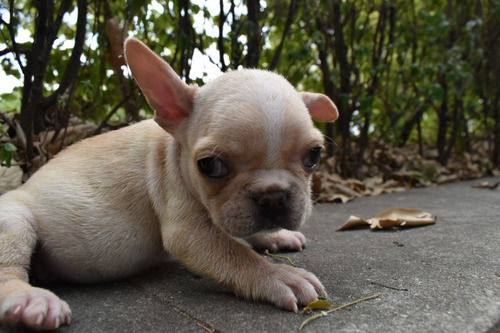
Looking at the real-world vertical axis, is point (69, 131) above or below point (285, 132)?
below

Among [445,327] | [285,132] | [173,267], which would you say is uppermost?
[285,132]

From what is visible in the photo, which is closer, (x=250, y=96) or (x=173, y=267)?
(x=250, y=96)

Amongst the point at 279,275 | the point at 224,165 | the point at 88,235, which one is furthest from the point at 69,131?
the point at 279,275

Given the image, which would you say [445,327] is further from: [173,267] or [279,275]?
[173,267]

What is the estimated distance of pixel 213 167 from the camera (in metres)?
2.50

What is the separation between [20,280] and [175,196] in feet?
3.34

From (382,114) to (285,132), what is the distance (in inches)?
265

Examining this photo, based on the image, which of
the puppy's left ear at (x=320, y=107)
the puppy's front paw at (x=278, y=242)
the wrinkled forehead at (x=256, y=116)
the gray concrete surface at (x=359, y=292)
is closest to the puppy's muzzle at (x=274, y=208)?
the wrinkled forehead at (x=256, y=116)

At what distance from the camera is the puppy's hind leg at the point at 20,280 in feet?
6.56

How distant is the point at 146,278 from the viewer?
2.92 metres

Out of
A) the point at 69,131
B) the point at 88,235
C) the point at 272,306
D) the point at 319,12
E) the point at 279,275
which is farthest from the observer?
Result: the point at 319,12

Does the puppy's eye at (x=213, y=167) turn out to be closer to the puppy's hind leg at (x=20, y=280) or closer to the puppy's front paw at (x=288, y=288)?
the puppy's front paw at (x=288, y=288)

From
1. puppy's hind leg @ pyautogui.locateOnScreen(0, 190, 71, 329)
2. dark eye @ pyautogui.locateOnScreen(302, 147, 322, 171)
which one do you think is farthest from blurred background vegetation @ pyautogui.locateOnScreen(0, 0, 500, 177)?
dark eye @ pyautogui.locateOnScreen(302, 147, 322, 171)

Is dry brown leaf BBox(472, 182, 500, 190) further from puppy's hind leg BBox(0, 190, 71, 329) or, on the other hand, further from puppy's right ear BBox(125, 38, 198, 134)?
puppy's hind leg BBox(0, 190, 71, 329)
